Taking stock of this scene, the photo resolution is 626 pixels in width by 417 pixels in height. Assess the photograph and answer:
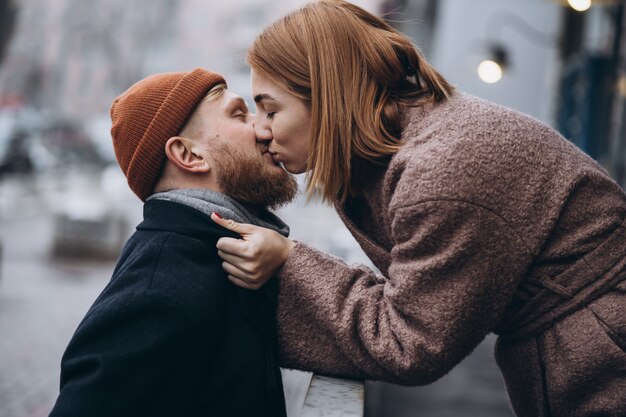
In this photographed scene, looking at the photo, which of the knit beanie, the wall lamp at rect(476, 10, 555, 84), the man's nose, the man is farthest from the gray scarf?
the wall lamp at rect(476, 10, 555, 84)

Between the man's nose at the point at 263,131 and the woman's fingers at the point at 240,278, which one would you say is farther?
the man's nose at the point at 263,131

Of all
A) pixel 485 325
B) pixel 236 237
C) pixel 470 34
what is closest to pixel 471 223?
pixel 485 325

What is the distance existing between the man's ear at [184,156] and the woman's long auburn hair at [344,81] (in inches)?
13.2

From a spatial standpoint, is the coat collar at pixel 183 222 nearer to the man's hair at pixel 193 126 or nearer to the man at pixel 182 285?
the man at pixel 182 285

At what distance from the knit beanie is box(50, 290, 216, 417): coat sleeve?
562 mm

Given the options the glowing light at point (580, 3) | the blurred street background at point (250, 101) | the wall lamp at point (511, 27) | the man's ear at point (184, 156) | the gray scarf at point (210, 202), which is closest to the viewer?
the gray scarf at point (210, 202)

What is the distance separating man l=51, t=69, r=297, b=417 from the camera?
2.01m

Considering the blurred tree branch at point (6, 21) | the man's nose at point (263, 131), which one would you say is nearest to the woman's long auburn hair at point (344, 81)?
the man's nose at point (263, 131)

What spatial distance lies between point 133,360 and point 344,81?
3.20 feet

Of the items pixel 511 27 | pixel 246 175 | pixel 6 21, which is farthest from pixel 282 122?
pixel 511 27

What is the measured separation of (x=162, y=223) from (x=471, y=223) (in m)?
0.89

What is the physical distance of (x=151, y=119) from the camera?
8.08ft

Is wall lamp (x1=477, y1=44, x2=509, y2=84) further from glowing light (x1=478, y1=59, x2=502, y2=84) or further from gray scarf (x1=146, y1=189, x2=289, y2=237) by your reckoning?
gray scarf (x1=146, y1=189, x2=289, y2=237)

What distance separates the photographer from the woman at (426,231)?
200 centimetres
